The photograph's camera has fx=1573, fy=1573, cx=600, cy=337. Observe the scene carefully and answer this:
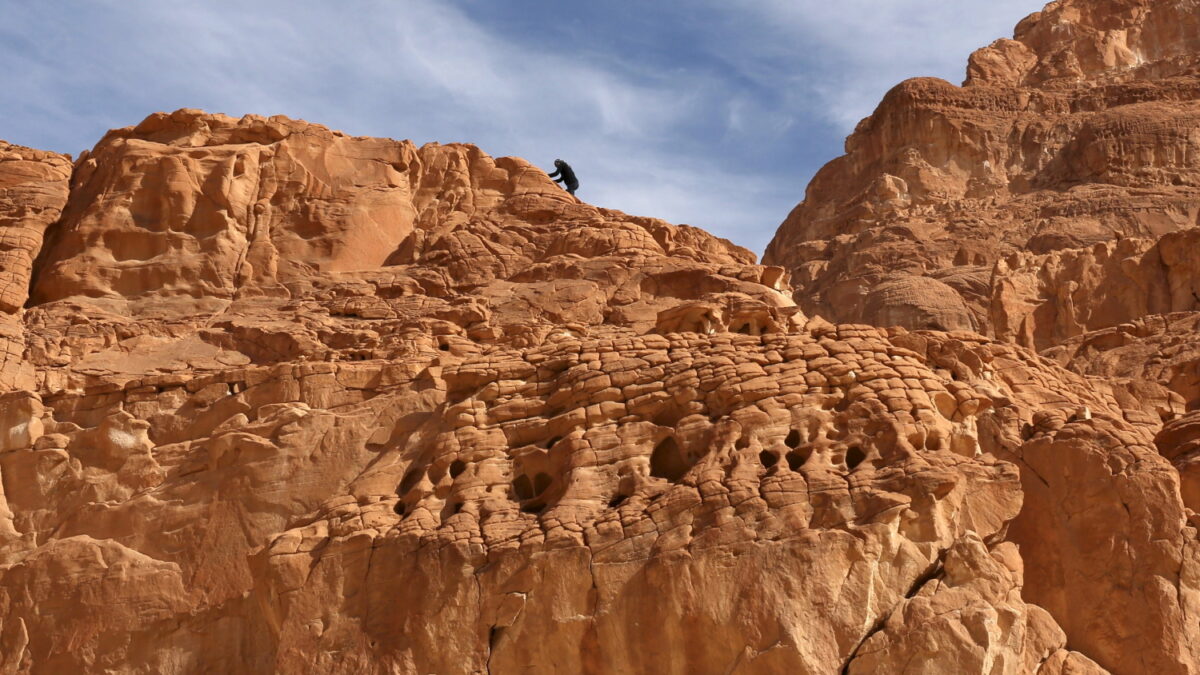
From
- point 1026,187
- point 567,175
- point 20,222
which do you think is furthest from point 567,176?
point 1026,187

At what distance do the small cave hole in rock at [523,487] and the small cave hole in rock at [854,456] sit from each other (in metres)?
4.51

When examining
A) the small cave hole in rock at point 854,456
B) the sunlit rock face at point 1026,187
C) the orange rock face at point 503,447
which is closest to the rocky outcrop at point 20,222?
the orange rock face at point 503,447

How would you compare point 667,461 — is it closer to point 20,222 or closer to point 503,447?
point 503,447

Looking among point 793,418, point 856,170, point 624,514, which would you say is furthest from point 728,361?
point 856,170

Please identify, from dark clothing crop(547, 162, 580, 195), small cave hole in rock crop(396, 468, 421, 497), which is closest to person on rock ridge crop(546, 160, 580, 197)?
dark clothing crop(547, 162, 580, 195)

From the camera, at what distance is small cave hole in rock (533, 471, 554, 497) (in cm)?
2183

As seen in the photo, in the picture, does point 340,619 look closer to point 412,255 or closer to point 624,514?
point 624,514

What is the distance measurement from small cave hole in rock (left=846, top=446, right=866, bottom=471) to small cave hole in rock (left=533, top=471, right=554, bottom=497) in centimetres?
424

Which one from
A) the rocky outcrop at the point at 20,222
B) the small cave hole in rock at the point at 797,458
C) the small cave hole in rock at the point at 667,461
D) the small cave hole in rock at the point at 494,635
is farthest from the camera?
the rocky outcrop at the point at 20,222

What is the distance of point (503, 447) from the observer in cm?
2238

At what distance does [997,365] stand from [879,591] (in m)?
8.16

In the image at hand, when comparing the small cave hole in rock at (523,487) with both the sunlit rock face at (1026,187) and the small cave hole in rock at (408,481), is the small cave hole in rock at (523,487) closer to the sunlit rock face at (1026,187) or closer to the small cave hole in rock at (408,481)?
the small cave hole in rock at (408,481)

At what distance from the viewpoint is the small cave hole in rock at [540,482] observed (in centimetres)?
A: 2183

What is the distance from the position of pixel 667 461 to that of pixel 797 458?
1958 millimetres
